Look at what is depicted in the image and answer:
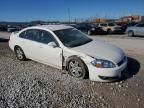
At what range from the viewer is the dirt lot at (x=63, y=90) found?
169 inches

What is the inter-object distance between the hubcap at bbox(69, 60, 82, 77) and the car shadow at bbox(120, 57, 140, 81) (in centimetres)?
119

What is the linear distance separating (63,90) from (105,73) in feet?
3.86

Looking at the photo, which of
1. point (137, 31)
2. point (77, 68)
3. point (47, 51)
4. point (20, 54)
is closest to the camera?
point (77, 68)

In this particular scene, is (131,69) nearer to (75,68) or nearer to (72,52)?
(75,68)

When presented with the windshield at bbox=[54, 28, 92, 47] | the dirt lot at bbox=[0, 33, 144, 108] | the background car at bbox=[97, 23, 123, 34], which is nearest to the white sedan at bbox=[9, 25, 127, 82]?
the windshield at bbox=[54, 28, 92, 47]

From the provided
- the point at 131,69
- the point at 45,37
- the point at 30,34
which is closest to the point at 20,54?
the point at 30,34

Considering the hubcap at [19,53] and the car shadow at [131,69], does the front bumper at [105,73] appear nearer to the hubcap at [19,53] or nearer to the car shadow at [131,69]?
the car shadow at [131,69]

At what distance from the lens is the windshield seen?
6.23 m

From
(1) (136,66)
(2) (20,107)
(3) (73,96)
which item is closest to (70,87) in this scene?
(3) (73,96)

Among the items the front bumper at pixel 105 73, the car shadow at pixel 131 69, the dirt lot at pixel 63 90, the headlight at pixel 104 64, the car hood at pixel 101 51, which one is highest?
the car hood at pixel 101 51

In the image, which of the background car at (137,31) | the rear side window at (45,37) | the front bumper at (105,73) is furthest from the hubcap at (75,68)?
the background car at (137,31)

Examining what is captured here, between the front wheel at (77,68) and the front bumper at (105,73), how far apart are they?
0.20m

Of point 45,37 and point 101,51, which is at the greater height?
point 45,37

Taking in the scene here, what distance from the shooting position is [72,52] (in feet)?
19.0
